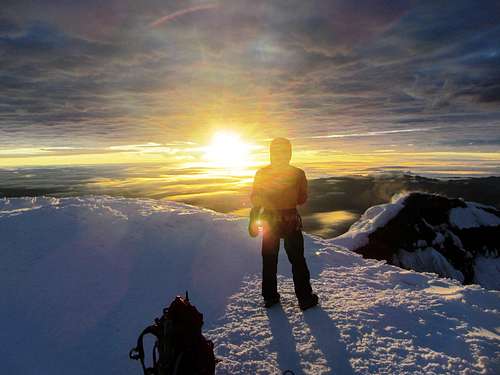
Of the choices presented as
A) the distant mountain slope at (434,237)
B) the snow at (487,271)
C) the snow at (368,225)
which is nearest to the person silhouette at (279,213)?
the snow at (368,225)

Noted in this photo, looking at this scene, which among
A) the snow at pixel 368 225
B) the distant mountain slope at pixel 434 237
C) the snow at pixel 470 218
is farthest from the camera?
the snow at pixel 470 218

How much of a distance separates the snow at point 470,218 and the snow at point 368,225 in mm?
3417

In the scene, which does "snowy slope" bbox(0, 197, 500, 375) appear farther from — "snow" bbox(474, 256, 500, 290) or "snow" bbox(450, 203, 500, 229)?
"snow" bbox(450, 203, 500, 229)

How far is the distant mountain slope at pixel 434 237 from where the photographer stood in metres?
18.6

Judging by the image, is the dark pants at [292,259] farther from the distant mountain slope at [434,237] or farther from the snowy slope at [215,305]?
the distant mountain slope at [434,237]

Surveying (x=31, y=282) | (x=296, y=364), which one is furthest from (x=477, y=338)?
(x=31, y=282)

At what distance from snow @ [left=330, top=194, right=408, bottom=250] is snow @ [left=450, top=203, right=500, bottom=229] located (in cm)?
342

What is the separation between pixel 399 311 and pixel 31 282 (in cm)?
603

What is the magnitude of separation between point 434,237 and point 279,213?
1915cm

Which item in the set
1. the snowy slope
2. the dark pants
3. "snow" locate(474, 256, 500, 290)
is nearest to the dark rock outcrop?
"snow" locate(474, 256, 500, 290)

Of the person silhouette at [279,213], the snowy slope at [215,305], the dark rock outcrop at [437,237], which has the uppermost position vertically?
the person silhouette at [279,213]

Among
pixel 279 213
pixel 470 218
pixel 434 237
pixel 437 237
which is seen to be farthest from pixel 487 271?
pixel 279 213

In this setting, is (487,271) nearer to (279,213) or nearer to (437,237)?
(437,237)

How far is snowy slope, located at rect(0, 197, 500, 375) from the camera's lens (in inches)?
163
